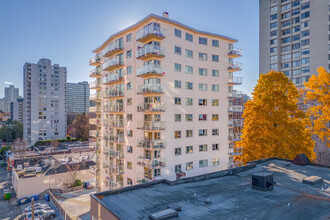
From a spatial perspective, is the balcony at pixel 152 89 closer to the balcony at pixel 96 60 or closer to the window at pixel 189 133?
Result: the window at pixel 189 133

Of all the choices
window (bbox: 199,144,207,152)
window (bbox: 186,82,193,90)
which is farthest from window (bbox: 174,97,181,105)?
window (bbox: 199,144,207,152)

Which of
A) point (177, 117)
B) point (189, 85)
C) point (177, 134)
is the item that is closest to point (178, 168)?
point (177, 134)

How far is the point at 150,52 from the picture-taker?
90.6 ft

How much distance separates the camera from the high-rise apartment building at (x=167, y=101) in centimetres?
2872

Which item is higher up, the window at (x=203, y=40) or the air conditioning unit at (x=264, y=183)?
the window at (x=203, y=40)

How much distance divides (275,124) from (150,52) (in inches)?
670

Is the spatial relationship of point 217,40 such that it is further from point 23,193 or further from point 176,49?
point 23,193

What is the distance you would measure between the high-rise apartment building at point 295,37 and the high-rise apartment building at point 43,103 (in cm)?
8111

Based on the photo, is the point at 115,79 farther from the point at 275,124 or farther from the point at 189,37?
the point at 275,124

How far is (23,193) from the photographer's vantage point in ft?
140

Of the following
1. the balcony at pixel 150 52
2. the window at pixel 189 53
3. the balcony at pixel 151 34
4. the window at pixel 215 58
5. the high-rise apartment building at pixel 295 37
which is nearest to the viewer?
the balcony at pixel 151 34

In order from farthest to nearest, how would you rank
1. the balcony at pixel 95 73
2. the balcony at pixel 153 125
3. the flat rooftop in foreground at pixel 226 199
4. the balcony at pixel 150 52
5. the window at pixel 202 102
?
1. the balcony at pixel 95 73
2. the window at pixel 202 102
3. the balcony at pixel 153 125
4. the balcony at pixel 150 52
5. the flat rooftop in foreground at pixel 226 199

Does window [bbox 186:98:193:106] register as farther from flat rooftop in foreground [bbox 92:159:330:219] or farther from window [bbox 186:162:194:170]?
flat rooftop in foreground [bbox 92:159:330:219]

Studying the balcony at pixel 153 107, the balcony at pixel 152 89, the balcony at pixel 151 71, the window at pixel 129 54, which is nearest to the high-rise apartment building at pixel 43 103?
the window at pixel 129 54
